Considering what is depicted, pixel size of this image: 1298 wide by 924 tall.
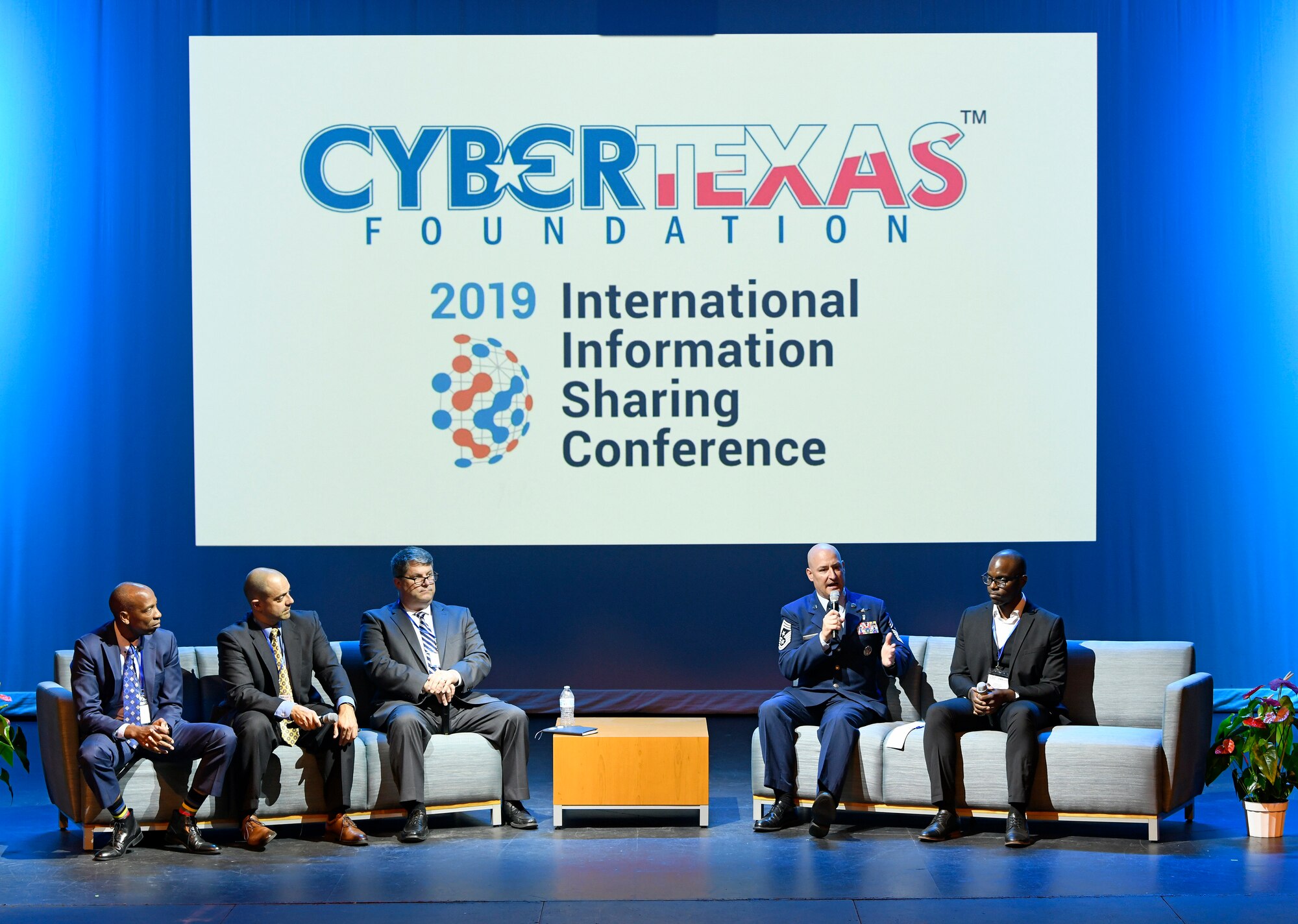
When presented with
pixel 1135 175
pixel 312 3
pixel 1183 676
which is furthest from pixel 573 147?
pixel 1183 676

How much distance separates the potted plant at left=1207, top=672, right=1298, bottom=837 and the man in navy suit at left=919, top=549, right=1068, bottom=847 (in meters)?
0.65

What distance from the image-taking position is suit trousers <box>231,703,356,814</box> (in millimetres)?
5016

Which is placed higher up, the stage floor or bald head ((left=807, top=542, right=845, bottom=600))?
bald head ((left=807, top=542, right=845, bottom=600))

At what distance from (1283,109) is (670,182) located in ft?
11.0

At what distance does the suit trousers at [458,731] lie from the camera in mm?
5156

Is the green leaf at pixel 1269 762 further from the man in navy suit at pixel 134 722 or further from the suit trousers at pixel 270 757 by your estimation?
the man in navy suit at pixel 134 722

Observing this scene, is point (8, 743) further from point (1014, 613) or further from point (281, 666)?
point (1014, 613)

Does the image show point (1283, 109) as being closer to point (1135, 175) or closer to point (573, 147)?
point (1135, 175)

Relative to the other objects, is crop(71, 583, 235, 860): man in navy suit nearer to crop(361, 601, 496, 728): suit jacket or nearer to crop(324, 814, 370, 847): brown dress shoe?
crop(324, 814, 370, 847): brown dress shoe

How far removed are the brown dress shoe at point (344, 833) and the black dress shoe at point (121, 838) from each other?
66 centimetres

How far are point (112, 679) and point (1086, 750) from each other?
3.50 metres

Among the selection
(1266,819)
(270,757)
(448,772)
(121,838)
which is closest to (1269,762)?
(1266,819)

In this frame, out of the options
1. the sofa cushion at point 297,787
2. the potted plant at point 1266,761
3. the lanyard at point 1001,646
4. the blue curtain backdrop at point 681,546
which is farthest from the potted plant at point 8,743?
the potted plant at point 1266,761

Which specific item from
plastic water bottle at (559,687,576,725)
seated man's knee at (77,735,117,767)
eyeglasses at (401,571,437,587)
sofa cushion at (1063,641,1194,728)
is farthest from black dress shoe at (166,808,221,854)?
sofa cushion at (1063,641,1194,728)
